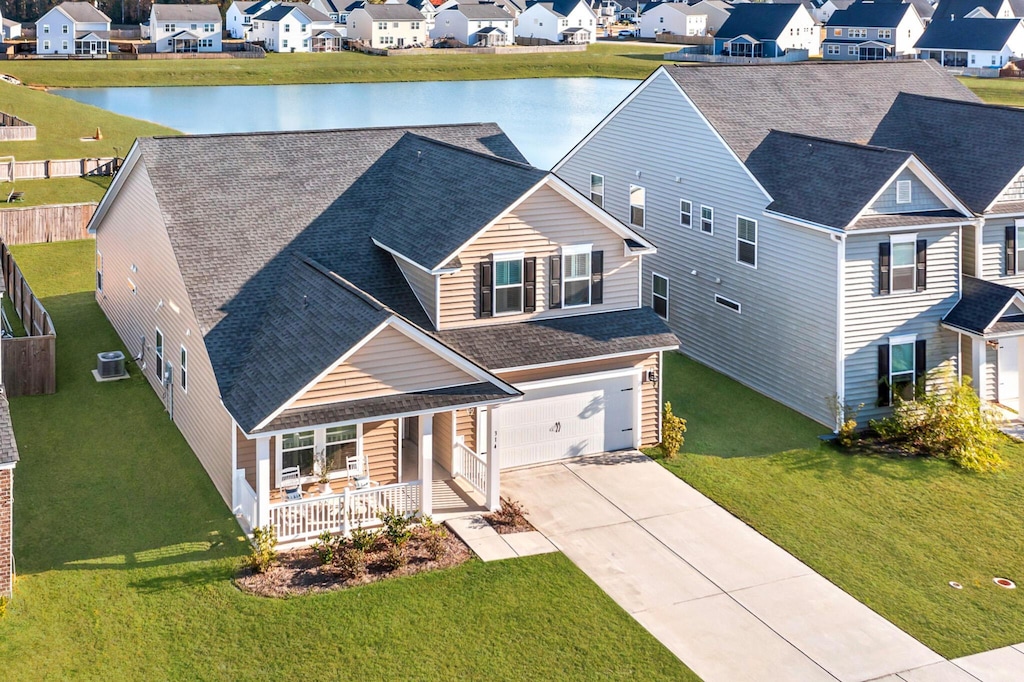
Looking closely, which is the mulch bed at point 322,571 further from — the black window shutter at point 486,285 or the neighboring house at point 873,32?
the neighboring house at point 873,32

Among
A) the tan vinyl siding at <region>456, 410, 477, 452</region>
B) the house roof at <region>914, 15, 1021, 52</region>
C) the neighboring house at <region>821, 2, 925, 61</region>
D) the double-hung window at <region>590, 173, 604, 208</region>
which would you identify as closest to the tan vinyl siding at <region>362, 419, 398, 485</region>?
the tan vinyl siding at <region>456, 410, 477, 452</region>

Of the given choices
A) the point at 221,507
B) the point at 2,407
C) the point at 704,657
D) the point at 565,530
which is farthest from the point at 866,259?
the point at 2,407

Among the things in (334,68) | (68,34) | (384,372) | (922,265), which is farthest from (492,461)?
(68,34)

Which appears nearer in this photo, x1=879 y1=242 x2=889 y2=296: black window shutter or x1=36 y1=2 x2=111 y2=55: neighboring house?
x1=879 y1=242 x2=889 y2=296: black window shutter

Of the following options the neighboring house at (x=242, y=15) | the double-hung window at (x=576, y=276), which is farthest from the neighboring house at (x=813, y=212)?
the neighboring house at (x=242, y=15)

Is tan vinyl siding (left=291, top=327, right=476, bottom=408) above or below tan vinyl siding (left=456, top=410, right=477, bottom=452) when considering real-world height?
above

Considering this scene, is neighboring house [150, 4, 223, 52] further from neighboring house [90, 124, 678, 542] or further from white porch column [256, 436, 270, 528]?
white porch column [256, 436, 270, 528]

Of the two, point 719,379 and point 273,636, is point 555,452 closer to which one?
point 719,379
